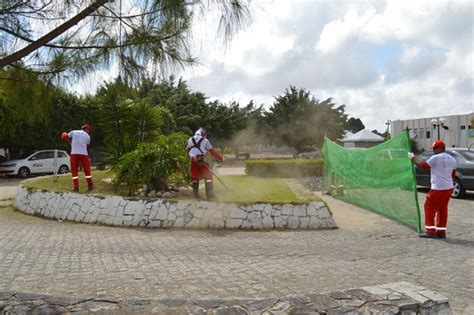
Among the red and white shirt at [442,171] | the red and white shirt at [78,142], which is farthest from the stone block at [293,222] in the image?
the red and white shirt at [78,142]

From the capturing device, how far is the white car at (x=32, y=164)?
21.5 m

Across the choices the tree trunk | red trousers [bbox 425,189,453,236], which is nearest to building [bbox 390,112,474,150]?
red trousers [bbox 425,189,453,236]

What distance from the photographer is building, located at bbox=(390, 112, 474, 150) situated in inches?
1575

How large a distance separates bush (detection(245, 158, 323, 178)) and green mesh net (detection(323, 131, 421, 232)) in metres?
5.18

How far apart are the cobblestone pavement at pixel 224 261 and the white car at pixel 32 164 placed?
14.1 m

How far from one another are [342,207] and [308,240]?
A: 404cm

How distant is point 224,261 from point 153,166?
3797 millimetres

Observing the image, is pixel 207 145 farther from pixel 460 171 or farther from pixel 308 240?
pixel 460 171

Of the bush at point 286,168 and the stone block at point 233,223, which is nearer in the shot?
the stone block at point 233,223

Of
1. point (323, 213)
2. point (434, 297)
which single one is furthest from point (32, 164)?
point (434, 297)

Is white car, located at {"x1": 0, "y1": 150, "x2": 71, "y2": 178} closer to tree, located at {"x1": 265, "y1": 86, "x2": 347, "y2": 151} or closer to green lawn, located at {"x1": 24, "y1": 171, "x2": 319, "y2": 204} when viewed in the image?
green lawn, located at {"x1": 24, "y1": 171, "x2": 319, "y2": 204}

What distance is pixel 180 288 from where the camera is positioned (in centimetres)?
468

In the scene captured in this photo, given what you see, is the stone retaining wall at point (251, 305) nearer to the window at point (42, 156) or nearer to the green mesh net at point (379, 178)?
the green mesh net at point (379, 178)

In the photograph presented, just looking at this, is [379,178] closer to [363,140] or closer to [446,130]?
[363,140]
